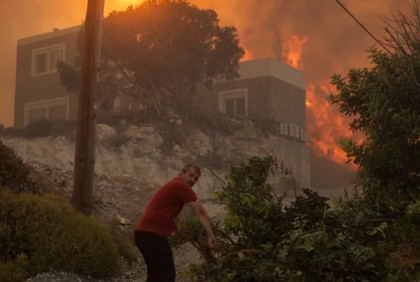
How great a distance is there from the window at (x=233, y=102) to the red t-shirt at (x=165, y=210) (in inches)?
1160

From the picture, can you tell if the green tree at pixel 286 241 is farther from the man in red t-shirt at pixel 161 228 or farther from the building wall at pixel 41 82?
the building wall at pixel 41 82

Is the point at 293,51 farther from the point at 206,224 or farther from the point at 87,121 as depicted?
the point at 206,224

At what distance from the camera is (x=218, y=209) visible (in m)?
17.7

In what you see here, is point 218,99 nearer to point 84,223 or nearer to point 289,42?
point 289,42

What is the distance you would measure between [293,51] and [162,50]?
19203mm

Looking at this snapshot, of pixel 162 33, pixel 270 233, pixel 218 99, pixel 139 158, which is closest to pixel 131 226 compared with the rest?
pixel 270 233

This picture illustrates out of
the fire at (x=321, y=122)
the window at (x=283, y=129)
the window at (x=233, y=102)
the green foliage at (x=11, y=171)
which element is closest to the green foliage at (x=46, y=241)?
the green foliage at (x=11, y=171)

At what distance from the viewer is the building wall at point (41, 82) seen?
35.1 meters

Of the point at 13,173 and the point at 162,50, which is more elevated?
the point at 162,50

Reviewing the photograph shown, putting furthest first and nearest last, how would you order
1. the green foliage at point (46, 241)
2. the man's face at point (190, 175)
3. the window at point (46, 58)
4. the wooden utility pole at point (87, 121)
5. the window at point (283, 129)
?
1. the window at point (46, 58)
2. the window at point (283, 129)
3. the wooden utility pole at point (87, 121)
4. the green foliage at point (46, 241)
5. the man's face at point (190, 175)

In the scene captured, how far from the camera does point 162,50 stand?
99.0 ft

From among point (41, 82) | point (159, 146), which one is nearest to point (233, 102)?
point (159, 146)

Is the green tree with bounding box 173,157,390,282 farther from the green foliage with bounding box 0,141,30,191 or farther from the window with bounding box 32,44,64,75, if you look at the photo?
the window with bounding box 32,44,64,75

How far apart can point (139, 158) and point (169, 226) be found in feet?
69.3
